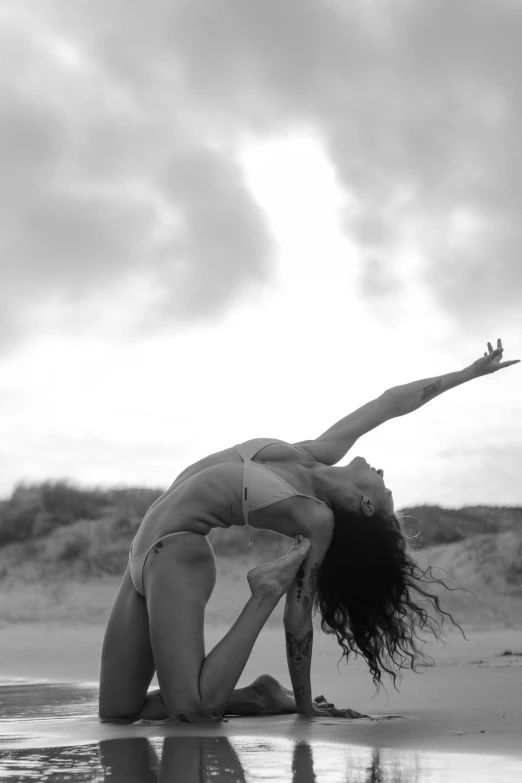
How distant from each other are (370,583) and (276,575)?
593mm

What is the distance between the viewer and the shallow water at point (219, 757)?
7.04 ft

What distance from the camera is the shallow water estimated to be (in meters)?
2.14

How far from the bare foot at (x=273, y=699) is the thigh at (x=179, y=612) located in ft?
1.33

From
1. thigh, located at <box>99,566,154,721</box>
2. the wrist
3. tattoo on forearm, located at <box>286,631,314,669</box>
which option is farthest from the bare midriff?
the wrist

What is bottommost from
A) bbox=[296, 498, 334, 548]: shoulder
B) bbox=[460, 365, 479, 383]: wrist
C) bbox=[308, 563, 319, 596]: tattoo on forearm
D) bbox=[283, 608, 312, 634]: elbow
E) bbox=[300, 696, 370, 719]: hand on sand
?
bbox=[300, 696, 370, 719]: hand on sand

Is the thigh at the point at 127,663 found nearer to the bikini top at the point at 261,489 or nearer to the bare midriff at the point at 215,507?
the bare midriff at the point at 215,507

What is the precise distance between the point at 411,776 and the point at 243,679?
3704mm

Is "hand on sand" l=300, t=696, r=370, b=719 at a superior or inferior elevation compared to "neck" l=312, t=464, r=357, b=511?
inferior

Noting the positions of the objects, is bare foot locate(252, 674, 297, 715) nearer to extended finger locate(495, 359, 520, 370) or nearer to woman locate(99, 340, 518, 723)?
woman locate(99, 340, 518, 723)

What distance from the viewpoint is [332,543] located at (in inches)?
151

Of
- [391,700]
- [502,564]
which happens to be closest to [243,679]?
[391,700]

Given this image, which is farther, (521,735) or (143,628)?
(143,628)

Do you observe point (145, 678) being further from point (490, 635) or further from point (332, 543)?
point (490, 635)

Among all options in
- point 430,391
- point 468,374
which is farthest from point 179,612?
point 468,374
